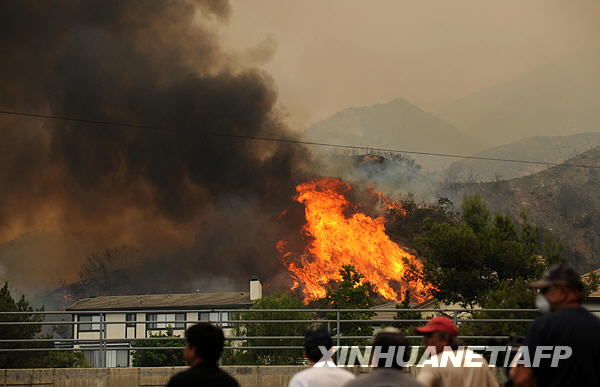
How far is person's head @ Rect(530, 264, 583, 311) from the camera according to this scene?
15.9 ft

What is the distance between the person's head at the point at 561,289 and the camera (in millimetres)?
4836

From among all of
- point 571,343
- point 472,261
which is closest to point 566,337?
point 571,343

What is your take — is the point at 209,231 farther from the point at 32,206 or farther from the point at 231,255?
the point at 32,206

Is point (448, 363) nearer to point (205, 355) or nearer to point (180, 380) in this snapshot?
point (205, 355)

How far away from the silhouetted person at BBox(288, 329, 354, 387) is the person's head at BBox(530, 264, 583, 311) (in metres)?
1.59

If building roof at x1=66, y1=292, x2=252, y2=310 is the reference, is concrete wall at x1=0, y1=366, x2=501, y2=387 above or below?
below

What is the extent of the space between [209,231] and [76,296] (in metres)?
18.2

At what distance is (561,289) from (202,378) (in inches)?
85.0

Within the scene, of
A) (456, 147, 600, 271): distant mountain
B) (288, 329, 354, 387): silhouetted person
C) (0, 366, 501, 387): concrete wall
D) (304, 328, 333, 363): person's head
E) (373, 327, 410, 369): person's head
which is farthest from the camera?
(456, 147, 600, 271): distant mountain

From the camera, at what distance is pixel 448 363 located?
5.39 meters

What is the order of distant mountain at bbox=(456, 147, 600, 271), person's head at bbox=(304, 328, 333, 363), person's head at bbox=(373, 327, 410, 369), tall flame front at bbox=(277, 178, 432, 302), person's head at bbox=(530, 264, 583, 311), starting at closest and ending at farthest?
person's head at bbox=(373, 327, 410, 369)
person's head at bbox=(530, 264, 583, 311)
person's head at bbox=(304, 328, 333, 363)
tall flame front at bbox=(277, 178, 432, 302)
distant mountain at bbox=(456, 147, 600, 271)

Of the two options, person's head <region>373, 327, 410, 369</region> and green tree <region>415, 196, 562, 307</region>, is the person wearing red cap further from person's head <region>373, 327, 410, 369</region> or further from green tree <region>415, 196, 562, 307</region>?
green tree <region>415, 196, 562, 307</region>

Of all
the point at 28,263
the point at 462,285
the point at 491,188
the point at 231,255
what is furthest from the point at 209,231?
the point at 491,188

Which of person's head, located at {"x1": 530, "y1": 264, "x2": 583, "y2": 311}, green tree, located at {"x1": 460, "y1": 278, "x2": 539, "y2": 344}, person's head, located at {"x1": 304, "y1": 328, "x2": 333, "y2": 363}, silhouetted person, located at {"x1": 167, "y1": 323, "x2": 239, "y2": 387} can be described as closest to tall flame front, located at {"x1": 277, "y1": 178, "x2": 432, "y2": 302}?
green tree, located at {"x1": 460, "y1": 278, "x2": 539, "y2": 344}
